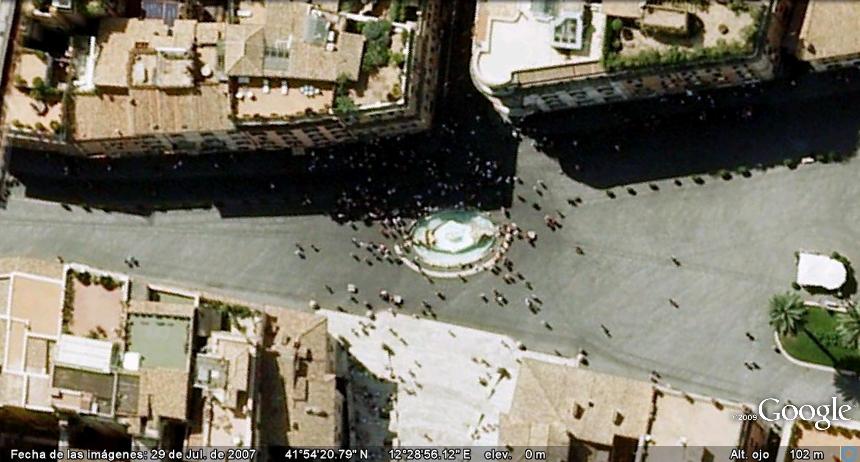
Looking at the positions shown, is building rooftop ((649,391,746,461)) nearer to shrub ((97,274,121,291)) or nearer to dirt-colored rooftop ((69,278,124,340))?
dirt-colored rooftop ((69,278,124,340))

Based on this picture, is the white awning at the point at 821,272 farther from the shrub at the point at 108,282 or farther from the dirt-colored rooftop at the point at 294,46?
the shrub at the point at 108,282

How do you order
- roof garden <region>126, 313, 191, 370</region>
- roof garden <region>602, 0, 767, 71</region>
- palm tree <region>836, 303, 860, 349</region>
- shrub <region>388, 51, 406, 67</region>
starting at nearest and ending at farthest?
roof garden <region>602, 0, 767, 71</region>, palm tree <region>836, 303, 860, 349</region>, roof garden <region>126, 313, 191, 370</region>, shrub <region>388, 51, 406, 67</region>

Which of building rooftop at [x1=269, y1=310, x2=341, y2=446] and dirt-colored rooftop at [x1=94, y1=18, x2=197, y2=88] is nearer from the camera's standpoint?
building rooftop at [x1=269, y1=310, x2=341, y2=446]

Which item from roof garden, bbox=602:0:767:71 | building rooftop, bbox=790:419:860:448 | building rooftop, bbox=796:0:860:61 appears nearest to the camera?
building rooftop, bbox=790:419:860:448

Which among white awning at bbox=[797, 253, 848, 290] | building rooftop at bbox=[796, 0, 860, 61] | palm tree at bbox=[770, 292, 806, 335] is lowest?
palm tree at bbox=[770, 292, 806, 335]

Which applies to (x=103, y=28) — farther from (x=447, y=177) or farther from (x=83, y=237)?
(x=447, y=177)

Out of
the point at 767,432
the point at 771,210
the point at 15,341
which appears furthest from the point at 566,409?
the point at 15,341

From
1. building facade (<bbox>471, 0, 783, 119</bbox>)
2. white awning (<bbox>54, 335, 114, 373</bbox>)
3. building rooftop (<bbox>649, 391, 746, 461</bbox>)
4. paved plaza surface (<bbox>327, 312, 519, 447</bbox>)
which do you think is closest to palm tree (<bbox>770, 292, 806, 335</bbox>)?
building rooftop (<bbox>649, 391, 746, 461</bbox>)
